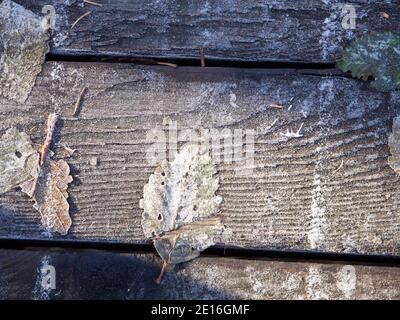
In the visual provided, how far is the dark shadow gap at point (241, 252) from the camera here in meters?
1.86

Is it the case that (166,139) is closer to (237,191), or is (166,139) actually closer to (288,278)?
(237,191)

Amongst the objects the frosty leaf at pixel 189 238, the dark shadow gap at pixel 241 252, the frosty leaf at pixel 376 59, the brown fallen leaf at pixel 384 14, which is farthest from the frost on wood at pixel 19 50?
the brown fallen leaf at pixel 384 14

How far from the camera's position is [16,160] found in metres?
1.80

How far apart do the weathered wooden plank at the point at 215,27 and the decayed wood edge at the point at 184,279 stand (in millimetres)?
664

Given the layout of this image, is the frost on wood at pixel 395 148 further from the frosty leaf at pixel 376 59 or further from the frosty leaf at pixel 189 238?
the frosty leaf at pixel 189 238

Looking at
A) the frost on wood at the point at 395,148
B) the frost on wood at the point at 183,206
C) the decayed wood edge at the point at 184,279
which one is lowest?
the decayed wood edge at the point at 184,279

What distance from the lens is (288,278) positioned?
1846mm

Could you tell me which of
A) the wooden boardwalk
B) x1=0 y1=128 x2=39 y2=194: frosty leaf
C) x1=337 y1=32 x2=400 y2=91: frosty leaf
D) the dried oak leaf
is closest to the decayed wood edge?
the wooden boardwalk

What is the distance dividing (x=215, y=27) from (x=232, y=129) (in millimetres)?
335

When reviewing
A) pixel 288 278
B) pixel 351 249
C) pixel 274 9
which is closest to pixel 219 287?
pixel 288 278

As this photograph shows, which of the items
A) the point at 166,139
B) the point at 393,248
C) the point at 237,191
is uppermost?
the point at 166,139

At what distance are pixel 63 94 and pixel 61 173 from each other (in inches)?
9.9

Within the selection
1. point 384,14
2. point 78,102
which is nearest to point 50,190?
point 78,102

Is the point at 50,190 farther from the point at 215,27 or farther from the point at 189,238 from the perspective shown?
the point at 215,27
